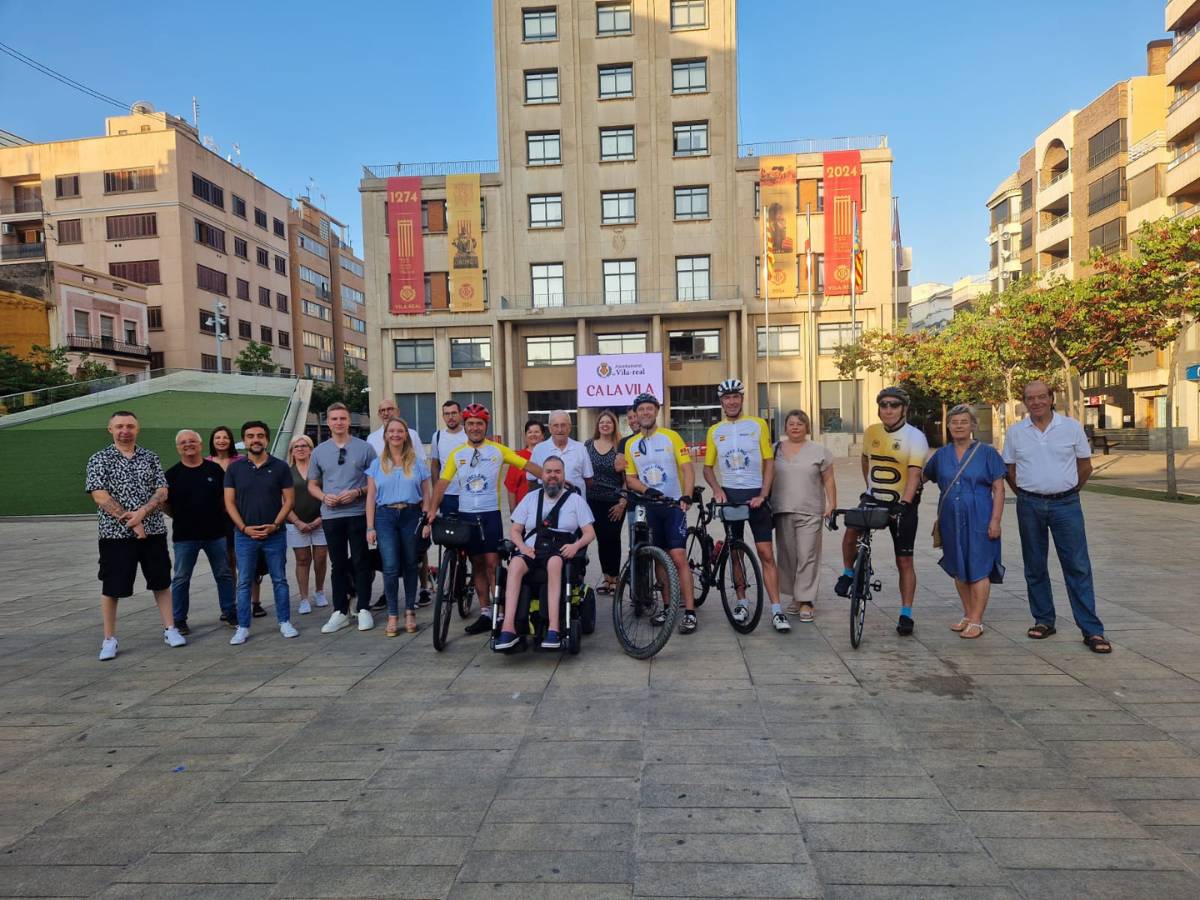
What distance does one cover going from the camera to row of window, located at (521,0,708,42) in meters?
40.9

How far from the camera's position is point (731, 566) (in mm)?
6559

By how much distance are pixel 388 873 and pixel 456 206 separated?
1656 inches

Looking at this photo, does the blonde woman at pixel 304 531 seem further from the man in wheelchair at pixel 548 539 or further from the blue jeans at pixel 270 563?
the man in wheelchair at pixel 548 539

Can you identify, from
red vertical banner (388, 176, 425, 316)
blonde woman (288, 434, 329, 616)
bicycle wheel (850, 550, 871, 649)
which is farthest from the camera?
red vertical banner (388, 176, 425, 316)

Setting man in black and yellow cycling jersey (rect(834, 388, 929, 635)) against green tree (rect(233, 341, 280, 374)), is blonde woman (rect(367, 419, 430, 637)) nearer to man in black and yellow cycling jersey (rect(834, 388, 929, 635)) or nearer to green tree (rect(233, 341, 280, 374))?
man in black and yellow cycling jersey (rect(834, 388, 929, 635))

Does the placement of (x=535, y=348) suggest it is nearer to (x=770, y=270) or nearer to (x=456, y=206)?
(x=456, y=206)

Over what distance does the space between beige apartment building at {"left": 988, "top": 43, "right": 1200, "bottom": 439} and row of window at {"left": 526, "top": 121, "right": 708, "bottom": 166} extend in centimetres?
1658

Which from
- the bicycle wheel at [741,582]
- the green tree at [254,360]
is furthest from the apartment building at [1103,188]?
the green tree at [254,360]

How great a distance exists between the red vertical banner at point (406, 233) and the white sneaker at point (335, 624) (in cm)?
3760

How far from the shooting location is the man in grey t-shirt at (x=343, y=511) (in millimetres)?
6863

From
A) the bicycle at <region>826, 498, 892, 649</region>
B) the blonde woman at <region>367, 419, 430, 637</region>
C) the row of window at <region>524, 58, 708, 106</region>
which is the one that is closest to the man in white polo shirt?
the bicycle at <region>826, 498, 892, 649</region>

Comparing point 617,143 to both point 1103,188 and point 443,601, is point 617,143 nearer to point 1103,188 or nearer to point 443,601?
point 1103,188

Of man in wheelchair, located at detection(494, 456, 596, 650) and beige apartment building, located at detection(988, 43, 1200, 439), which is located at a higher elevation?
beige apartment building, located at detection(988, 43, 1200, 439)

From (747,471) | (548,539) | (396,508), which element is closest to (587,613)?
(548,539)
